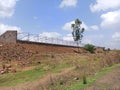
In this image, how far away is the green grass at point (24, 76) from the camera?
25.7 m

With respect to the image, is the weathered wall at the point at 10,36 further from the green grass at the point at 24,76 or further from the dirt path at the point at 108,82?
the dirt path at the point at 108,82

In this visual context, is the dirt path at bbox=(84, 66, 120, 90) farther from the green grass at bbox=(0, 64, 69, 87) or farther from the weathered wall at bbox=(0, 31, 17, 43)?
the weathered wall at bbox=(0, 31, 17, 43)

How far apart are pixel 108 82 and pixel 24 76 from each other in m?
12.6

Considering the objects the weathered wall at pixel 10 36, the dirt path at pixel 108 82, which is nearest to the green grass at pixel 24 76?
the dirt path at pixel 108 82

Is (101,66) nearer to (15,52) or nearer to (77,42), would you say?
(15,52)

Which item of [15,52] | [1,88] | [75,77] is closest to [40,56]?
[15,52]

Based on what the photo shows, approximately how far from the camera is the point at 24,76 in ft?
91.7

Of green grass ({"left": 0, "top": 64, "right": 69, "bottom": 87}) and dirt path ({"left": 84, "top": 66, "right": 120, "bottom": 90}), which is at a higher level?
dirt path ({"left": 84, "top": 66, "right": 120, "bottom": 90})

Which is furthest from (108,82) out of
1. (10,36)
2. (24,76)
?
(10,36)

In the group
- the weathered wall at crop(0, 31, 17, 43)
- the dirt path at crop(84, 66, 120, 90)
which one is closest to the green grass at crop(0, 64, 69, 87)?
the dirt path at crop(84, 66, 120, 90)

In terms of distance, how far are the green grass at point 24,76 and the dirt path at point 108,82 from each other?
27.6 feet

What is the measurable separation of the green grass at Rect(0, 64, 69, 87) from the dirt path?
8398 millimetres

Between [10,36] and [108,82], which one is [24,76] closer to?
[108,82]

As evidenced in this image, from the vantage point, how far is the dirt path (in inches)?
597
